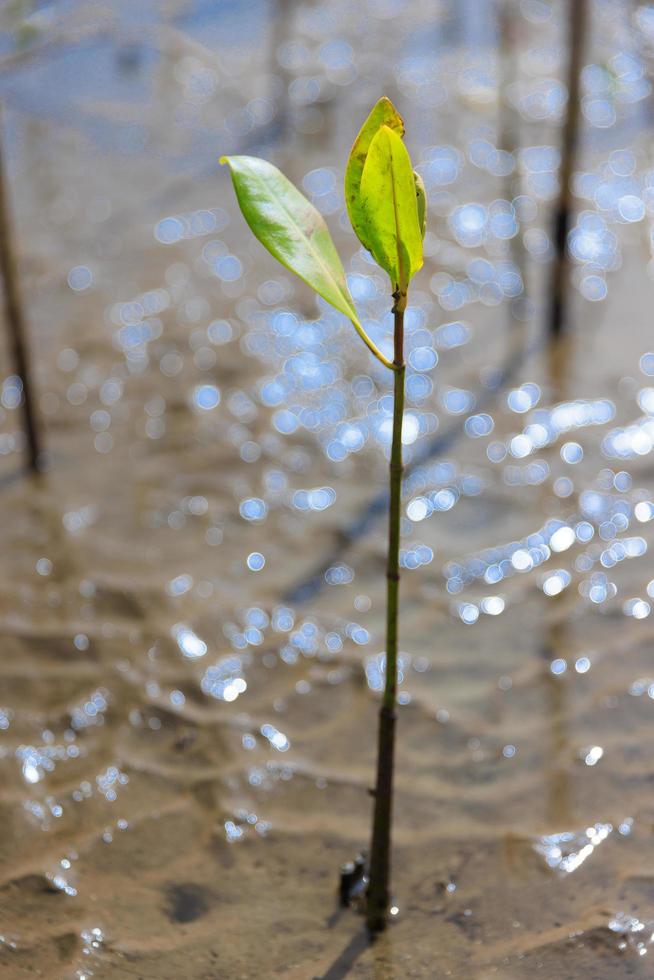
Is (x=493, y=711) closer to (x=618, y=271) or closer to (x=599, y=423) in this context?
(x=599, y=423)

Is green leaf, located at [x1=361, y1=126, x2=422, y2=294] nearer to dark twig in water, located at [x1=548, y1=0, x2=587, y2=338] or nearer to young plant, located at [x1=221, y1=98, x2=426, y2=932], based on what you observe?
young plant, located at [x1=221, y1=98, x2=426, y2=932]

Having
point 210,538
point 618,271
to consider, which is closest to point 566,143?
point 618,271

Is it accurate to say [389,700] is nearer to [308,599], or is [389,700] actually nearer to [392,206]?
[392,206]

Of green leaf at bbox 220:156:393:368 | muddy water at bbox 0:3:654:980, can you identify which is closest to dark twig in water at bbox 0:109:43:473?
muddy water at bbox 0:3:654:980

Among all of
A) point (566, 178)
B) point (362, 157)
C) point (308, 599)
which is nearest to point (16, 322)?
point (308, 599)

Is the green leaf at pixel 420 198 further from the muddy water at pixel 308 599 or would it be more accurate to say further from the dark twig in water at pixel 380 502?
the dark twig in water at pixel 380 502

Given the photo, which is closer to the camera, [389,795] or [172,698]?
[389,795]

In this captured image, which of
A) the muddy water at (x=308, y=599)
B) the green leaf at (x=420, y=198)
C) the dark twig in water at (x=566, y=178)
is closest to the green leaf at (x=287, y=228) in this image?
the green leaf at (x=420, y=198)
